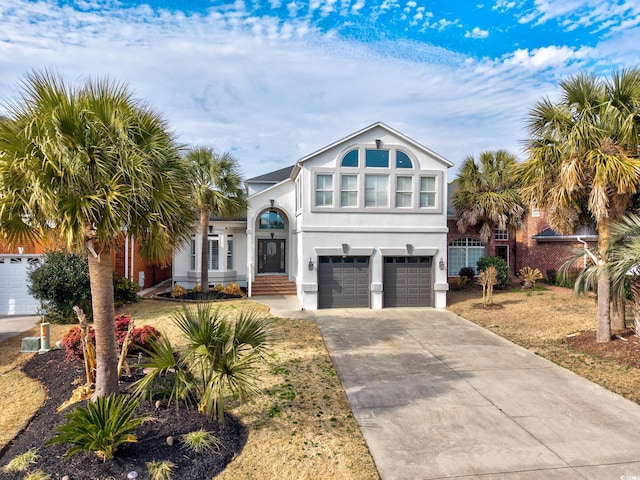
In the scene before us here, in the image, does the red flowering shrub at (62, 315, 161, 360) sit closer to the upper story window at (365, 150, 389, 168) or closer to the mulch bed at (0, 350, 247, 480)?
the mulch bed at (0, 350, 247, 480)

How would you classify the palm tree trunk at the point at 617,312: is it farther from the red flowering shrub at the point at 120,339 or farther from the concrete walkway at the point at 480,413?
the red flowering shrub at the point at 120,339

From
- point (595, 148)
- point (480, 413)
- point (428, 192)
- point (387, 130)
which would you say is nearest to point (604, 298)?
point (595, 148)

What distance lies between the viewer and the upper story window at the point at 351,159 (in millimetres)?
16266

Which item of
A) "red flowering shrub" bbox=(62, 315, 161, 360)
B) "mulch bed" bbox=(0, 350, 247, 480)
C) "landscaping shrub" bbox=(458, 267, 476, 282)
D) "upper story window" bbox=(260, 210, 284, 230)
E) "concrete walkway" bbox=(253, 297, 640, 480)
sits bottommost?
"concrete walkway" bbox=(253, 297, 640, 480)

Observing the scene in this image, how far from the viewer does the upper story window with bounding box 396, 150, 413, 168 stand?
649 inches

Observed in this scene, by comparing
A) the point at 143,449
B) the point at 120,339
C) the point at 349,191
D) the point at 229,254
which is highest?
the point at 349,191

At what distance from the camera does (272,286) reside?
20.0m

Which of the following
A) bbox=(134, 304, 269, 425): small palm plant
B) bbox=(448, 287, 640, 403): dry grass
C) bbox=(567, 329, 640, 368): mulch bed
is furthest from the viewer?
bbox=(567, 329, 640, 368): mulch bed

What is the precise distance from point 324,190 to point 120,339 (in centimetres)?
1002

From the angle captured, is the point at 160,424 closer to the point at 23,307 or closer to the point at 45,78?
the point at 45,78

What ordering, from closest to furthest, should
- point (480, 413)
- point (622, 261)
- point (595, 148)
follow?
1. point (480, 413)
2. point (622, 261)
3. point (595, 148)

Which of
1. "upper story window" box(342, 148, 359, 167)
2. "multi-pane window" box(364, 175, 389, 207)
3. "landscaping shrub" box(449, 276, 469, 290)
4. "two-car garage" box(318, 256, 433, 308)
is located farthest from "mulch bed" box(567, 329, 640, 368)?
"upper story window" box(342, 148, 359, 167)

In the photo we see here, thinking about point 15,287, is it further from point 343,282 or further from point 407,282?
point 407,282

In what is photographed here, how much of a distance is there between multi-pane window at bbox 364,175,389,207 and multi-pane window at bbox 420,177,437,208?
5.18 feet
